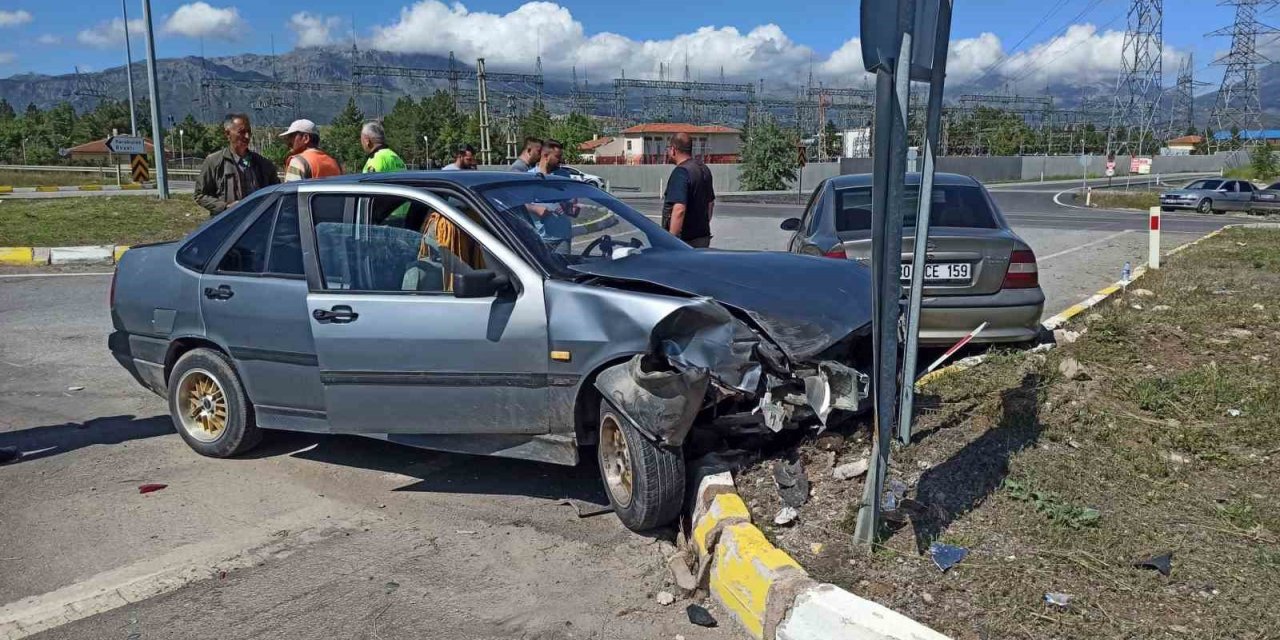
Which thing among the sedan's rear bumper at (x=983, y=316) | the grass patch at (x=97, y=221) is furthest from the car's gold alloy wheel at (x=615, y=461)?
the grass patch at (x=97, y=221)

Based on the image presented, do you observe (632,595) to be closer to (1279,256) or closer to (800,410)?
(800,410)

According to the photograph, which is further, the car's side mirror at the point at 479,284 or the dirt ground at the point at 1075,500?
the car's side mirror at the point at 479,284

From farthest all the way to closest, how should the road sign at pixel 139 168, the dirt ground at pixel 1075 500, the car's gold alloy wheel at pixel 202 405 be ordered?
the road sign at pixel 139 168 < the car's gold alloy wheel at pixel 202 405 < the dirt ground at pixel 1075 500

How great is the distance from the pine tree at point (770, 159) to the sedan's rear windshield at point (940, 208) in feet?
180

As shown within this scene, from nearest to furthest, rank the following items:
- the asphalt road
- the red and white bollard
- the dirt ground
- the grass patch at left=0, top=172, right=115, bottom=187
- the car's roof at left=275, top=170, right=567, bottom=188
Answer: the dirt ground, the asphalt road, the car's roof at left=275, top=170, right=567, bottom=188, the red and white bollard, the grass patch at left=0, top=172, right=115, bottom=187

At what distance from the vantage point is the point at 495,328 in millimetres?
4379

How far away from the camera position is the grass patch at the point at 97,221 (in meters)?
16.6

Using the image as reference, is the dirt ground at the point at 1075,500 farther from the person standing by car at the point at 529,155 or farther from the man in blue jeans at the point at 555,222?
the person standing by car at the point at 529,155

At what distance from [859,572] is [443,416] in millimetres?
2166

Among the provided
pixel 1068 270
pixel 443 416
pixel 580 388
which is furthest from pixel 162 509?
pixel 1068 270

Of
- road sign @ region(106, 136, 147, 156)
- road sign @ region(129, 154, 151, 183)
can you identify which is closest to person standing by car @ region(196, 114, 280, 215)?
road sign @ region(106, 136, 147, 156)

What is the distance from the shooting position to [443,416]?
179 inches

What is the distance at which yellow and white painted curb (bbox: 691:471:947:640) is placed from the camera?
2979mm

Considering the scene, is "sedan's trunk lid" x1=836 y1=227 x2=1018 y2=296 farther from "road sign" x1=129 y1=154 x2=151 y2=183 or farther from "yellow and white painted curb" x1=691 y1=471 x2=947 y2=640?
"road sign" x1=129 y1=154 x2=151 y2=183
